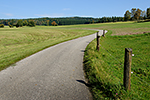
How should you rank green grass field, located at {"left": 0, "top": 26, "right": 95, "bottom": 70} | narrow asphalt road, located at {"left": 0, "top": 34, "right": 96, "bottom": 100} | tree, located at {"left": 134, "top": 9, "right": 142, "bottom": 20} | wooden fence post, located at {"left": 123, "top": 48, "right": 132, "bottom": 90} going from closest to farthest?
wooden fence post, located at {"left": 123, "top": 48, "right": 132, "bottom": 90} < narrow asphalt road, located at {"left": 0, "top": 34, "right": 96, "bottom": 100} < green grass field, located at {"left": 0, "top": 26, "right": 95, "bottom": 70} < tree, located at {"left": 134, "top": 9, "right": 142, "bottom": 20}

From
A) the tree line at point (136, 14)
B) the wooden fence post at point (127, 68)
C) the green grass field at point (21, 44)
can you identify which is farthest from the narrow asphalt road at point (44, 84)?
the tree line at point (136, 14)

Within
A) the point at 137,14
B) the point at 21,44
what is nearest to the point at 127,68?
the point at 21,44

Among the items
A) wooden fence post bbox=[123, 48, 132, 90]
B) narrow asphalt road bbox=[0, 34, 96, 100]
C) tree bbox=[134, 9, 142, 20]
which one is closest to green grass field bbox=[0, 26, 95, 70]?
narrow asphalt road bbox=[0, 34, 96, 100]

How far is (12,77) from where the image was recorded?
6.31 meters

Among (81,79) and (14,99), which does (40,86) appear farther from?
(81,79)

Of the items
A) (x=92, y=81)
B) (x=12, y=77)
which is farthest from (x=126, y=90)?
(x=12, y=77)

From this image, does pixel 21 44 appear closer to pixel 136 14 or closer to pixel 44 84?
pixel 44 84

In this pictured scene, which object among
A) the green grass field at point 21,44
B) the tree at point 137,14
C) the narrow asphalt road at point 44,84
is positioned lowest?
the narrow asphalt road at point 44,84

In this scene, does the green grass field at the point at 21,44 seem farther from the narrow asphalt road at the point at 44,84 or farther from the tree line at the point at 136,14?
the tree line at the point at 136,14

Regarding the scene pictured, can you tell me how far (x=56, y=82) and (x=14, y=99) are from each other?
1770 mm

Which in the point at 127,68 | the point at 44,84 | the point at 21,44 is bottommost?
the point at 44,84

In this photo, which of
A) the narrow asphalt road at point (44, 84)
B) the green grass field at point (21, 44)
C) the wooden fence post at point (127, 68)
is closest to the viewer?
the wooden fence post at point (127, 68)

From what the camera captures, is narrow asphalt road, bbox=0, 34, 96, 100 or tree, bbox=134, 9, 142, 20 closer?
narrow asphalt road, bbox=0, 34, 96, 100

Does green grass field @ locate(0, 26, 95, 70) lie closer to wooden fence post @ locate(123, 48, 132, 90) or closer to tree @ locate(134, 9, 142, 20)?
wooden fence post @ locate(123, 48, 132, 90)
